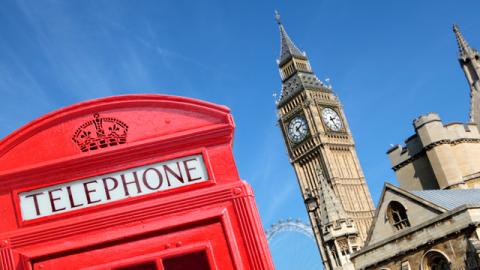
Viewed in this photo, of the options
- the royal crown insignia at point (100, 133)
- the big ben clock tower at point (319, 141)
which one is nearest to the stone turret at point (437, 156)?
the big ben clock tower at point (319, 141)

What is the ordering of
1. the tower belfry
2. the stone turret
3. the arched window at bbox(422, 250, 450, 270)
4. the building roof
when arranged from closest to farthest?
the arched window at bbox(422, 250, 450, 270) < the building roof < the stone turret < the tower belfry

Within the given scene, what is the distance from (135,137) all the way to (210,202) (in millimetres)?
715

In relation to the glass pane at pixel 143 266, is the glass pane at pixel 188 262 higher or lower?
lower

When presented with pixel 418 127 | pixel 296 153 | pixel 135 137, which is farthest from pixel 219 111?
pixel 296 153

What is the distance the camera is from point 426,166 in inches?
1887

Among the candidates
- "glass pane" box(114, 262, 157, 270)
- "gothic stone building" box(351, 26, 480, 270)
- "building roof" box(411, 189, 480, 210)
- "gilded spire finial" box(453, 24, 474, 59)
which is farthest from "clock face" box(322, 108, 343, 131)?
"glass pane" box(114, 262, 157, 270)

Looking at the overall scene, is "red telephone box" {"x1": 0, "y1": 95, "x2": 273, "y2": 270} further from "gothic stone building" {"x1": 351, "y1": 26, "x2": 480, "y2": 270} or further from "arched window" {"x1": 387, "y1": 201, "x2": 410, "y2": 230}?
"arched window" {"x1": 387, "y1": 201, "x2": 410, "y2": 230}

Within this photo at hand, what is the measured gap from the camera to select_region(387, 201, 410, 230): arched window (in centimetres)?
2555

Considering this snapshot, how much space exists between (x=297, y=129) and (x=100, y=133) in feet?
271

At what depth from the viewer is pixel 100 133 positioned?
455 centimetres

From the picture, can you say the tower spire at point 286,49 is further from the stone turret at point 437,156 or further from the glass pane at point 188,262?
the glass pane at point 188,262

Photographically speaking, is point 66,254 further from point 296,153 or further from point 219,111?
point 296,153

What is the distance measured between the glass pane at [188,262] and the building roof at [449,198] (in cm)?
2122

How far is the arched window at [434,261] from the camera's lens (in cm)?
2334
